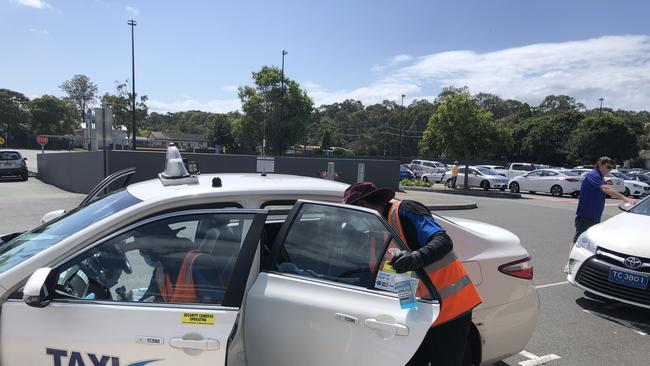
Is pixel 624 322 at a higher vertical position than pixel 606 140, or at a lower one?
lower

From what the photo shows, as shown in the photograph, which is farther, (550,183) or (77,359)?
(550,183)

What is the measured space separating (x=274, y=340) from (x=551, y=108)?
394ft

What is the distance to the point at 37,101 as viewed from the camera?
92.3 meters

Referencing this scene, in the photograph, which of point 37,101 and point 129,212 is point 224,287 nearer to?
point 129,212

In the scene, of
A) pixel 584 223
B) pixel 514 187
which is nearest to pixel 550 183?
pixel 514 187

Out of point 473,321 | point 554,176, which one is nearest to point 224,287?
point 473,321

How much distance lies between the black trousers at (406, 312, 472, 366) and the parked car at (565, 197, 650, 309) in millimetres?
3415

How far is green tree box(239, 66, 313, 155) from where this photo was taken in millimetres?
48812

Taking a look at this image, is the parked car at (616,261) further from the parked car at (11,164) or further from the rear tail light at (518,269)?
the parked car at (11,164)

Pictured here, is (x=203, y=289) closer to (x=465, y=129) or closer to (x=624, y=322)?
(x=624, y=322)

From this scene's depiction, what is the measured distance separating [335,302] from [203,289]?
0.67 metres

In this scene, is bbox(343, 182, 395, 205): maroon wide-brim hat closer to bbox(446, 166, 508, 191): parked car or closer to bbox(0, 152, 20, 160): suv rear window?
bbox(446, 166, 508, 191): parked car

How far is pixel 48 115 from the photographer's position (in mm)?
92250

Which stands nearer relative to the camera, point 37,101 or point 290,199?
point 290,199
